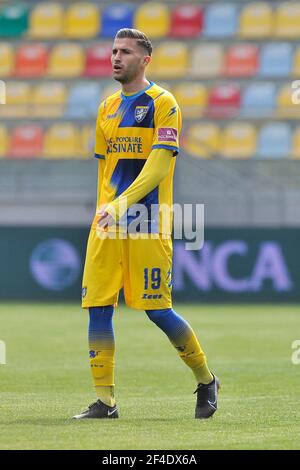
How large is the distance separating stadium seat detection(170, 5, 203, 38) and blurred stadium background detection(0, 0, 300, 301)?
28 millimetres

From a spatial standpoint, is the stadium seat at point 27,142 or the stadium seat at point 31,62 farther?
the stadium seat at point 31,62

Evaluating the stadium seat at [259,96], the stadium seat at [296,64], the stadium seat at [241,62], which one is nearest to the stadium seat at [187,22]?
the stadium seat at [241,62]

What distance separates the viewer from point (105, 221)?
A: 20.1 ft

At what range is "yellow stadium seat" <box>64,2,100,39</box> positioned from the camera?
23328 millimetres

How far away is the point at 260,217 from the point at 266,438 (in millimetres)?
12840

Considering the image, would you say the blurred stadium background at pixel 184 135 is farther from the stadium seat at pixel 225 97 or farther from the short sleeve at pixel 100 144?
the short sleeve at pixel 100 144

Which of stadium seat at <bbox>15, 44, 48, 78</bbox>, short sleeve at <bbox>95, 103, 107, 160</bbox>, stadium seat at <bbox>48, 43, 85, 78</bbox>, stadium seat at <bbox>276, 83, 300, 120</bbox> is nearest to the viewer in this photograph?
short sleeve at <bbox>95, 103, 107, 160</bbox>

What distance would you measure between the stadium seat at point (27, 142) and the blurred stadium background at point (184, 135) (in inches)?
1.0

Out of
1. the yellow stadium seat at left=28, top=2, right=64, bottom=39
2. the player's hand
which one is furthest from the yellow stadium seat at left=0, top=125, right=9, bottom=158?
the player's hand

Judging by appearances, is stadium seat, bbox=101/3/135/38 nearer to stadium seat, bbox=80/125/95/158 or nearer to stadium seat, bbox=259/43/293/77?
stadium seat, bbox=259/43/293/77

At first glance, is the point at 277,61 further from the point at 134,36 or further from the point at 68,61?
the point at 134,36

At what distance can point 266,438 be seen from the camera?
18.2 feet

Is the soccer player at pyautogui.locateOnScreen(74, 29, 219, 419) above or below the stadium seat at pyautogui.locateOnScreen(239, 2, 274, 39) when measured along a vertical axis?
below

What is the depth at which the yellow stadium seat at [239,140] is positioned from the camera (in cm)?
2022
